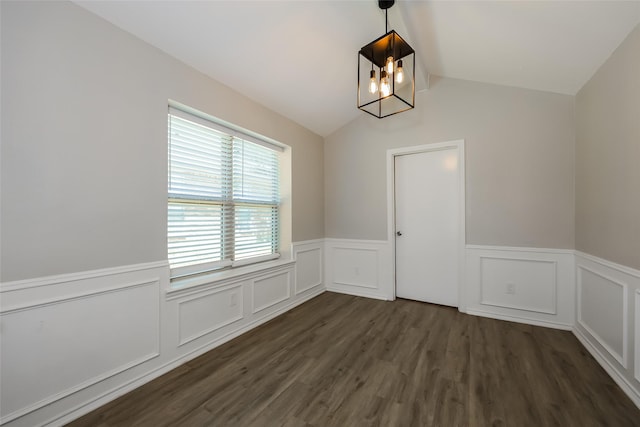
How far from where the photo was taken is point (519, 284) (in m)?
2.97

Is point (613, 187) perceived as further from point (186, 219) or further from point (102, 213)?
point (102, 213)

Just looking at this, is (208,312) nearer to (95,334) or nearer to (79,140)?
(95,334)

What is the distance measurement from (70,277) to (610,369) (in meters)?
3.82

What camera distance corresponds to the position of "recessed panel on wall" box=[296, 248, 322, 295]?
141 inches

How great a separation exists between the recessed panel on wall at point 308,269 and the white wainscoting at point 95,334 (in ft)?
3.74

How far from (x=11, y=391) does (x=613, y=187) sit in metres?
4.07

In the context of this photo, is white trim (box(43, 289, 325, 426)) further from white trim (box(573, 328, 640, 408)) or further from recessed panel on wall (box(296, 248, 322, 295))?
white trim (box(573, 328, 640, 408))

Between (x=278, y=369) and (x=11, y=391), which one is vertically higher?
(x=11, y=391)

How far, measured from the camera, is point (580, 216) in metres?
2.58

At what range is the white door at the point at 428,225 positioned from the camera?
11.0 ft

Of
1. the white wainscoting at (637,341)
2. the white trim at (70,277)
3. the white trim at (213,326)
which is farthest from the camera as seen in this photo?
the white trim at (213,326)

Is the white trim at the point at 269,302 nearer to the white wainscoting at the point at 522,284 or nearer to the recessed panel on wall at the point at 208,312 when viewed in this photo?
the recessed panel on wall at the point at 208,312

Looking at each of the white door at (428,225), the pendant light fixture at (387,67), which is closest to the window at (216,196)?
the pendant light fixture at (387,67)

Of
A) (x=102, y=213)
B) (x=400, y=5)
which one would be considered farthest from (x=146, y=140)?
(x=400, y=5)
